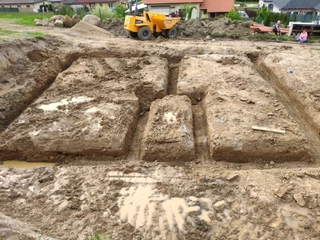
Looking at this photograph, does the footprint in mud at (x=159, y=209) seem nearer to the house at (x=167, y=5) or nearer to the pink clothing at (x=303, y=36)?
the pink clothing at (x=303, y=36)

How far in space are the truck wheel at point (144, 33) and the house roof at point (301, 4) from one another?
1919 cm

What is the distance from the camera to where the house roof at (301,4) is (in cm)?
2404

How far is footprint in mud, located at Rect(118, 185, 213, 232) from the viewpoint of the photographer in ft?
11.8

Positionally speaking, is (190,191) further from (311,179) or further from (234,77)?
(234,77)

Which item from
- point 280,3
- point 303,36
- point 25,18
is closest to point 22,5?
point 25,18

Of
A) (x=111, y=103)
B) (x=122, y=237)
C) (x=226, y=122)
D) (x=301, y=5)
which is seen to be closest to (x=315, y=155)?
(x=226, y=122)

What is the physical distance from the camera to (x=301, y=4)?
80.9ft

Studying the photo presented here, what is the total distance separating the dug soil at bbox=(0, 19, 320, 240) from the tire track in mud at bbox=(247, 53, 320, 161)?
0.03 m

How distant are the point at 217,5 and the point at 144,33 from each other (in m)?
14.8

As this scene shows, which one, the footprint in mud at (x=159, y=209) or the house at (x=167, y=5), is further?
the house at (x=167, y=5)

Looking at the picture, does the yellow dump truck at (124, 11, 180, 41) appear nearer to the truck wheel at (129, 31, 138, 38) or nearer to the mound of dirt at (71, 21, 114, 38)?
the truck wheel at (129, 31, 138, 38)

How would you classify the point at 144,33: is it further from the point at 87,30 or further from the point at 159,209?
the point at 159,209

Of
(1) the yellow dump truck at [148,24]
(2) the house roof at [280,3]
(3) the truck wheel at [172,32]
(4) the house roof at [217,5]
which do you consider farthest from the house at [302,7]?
(1) the yellow dump truck at [148,24]

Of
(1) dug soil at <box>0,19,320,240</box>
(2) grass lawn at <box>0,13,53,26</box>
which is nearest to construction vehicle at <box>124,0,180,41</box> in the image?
(1) dug soil at <box>0,19,320,240</box>
